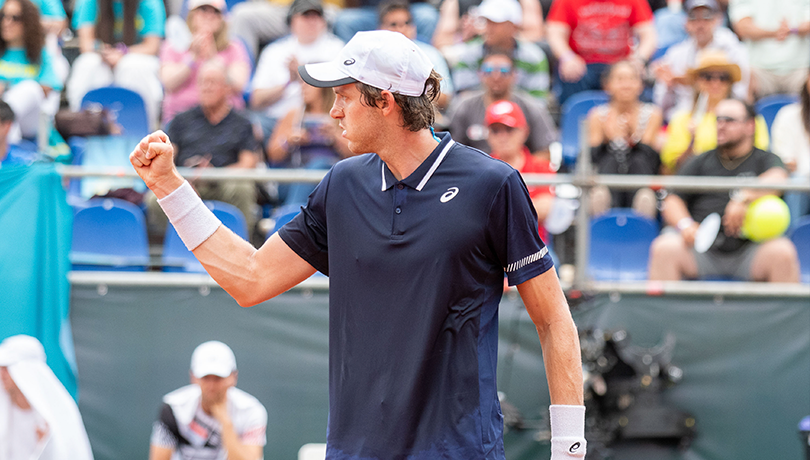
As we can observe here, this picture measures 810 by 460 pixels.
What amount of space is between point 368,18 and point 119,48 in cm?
271

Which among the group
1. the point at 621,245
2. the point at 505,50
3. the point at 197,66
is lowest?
the point at 621,245

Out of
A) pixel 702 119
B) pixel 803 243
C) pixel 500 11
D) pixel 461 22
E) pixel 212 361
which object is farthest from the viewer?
pixel 461 22

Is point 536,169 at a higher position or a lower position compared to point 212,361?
higher

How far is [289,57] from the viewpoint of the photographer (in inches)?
350

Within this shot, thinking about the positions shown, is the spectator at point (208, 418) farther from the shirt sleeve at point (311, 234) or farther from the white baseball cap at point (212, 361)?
the shirt sleeve at point (311, 234)

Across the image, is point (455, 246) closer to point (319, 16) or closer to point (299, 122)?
point (299, 122)

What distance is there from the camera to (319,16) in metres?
8.99

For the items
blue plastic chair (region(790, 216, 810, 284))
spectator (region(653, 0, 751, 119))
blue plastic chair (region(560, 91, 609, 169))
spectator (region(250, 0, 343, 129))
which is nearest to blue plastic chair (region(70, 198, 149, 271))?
spectator (region(250, 0, 343, 129))

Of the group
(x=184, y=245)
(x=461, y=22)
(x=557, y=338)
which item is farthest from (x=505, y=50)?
(x=557, y=338)

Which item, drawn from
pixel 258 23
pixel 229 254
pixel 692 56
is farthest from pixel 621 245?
pixel 258 23

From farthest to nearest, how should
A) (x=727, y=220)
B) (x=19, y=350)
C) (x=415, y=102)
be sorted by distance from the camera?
1. (x=727, y=220)
2. (x=19, y=350)
3. (x=415, y=102)

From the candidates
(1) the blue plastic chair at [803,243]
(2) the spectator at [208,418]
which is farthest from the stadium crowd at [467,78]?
(2) the spectator at [208,418]

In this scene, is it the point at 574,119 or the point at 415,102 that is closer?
the point at 415,102

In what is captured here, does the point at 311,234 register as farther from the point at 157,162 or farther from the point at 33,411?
the point at 33,411
